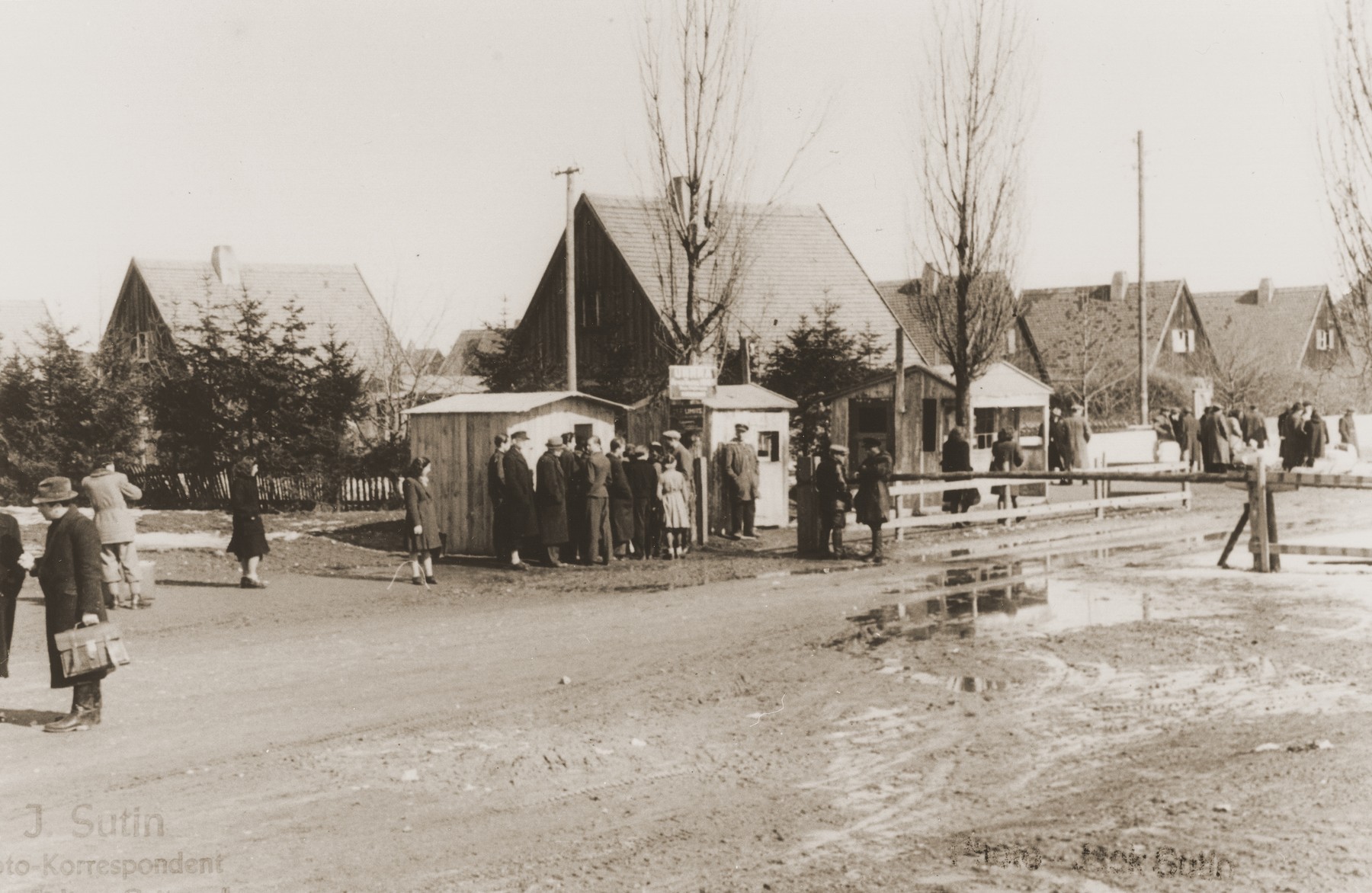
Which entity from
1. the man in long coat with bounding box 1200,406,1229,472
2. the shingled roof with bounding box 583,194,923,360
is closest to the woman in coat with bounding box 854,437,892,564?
the man in long coat with bounding box 1200,406,1229,472

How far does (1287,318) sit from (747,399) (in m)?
59.0

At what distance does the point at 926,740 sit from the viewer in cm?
Result: 838

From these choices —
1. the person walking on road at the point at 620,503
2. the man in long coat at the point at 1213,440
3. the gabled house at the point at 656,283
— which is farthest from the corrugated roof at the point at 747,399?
the man in long coat at the point at 1213,440

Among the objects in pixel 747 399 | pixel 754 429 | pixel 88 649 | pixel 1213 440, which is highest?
pixel 747 399

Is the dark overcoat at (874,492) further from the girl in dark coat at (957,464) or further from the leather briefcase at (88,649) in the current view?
the leather briefcase at (88,649)

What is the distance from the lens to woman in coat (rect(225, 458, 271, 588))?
15922mm

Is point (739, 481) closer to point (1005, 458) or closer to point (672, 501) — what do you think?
→ point (672, 501)

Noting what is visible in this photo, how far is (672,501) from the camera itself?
1898 centimetres

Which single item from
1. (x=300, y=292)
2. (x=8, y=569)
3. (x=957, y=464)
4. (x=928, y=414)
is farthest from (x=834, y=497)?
(x=300, y=292)

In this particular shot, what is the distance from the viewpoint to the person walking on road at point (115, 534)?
14586mm

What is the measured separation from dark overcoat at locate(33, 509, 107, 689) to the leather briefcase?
0.17 feet

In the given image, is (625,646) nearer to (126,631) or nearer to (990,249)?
(126,631)

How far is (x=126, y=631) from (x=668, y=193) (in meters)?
11.0

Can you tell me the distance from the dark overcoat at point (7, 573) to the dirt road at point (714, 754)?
577 mm
